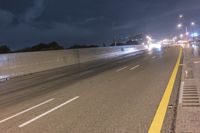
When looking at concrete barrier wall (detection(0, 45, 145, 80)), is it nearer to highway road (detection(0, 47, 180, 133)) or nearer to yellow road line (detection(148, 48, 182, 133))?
highway road (detection(0, 47, 180, 133))

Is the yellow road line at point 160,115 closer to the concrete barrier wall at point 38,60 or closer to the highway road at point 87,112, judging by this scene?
the highway road at point 87,112

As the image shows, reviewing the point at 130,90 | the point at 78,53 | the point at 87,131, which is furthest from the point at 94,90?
the point at 78,53

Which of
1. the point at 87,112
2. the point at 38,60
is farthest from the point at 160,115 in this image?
the point at 38,60

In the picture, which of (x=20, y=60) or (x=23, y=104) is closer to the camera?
(x=23, y=104)

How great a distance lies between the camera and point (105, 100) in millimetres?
9625

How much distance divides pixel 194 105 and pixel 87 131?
10.9ft

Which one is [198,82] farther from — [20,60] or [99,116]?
[20,60]

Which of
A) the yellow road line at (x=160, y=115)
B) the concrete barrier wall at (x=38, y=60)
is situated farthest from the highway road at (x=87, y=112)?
the concrete barrier wall at (x=38, y=60)

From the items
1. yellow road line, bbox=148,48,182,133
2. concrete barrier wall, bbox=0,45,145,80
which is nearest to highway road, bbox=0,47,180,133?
yellow road line, bbox=148,48,182,133

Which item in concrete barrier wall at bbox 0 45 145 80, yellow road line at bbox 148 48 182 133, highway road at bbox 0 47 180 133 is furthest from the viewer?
concrete barrier wall at bbox 0 45 145 80

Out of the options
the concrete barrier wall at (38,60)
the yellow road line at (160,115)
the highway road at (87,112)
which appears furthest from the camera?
the concrete barrier wall at (38,60)

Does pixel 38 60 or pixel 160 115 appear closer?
pixel 160 115

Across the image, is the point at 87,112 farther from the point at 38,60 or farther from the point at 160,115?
the point at 38,60

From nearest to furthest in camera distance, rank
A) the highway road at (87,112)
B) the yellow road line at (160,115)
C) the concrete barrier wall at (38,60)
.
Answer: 1. the yellow road line at (160,115)
2. the highway road at (87,112)
3. the concrete barrier wall at (38,60)
